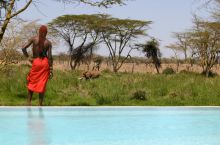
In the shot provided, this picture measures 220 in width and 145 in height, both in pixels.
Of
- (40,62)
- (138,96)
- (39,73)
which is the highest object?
(40,62)

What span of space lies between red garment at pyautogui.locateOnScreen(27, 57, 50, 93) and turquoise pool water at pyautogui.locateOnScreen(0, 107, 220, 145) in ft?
1.21

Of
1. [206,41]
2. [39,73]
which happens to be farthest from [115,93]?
[206,41]

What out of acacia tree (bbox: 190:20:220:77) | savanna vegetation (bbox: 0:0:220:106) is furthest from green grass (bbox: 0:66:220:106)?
acacia tree (bbox: 190:20:220:77)

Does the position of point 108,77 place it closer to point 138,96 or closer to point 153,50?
point 138,96

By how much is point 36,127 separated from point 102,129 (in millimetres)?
723

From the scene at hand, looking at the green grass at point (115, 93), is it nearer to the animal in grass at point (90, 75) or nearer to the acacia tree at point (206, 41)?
the animal in grass at point (90, 75)

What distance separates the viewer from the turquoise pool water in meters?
4.34

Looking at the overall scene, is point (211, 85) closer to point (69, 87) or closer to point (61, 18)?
point (69, 87)

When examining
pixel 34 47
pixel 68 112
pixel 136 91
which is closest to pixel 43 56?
pixel 34 47

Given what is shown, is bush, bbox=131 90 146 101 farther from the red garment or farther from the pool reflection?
the pool reflection

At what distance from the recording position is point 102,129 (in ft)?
17.4

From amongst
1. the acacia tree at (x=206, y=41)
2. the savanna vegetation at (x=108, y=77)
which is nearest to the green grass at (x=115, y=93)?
the savanna vegetation at (x=108, y=77)

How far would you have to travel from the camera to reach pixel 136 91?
1232cm

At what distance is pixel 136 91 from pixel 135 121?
6.10 meters
